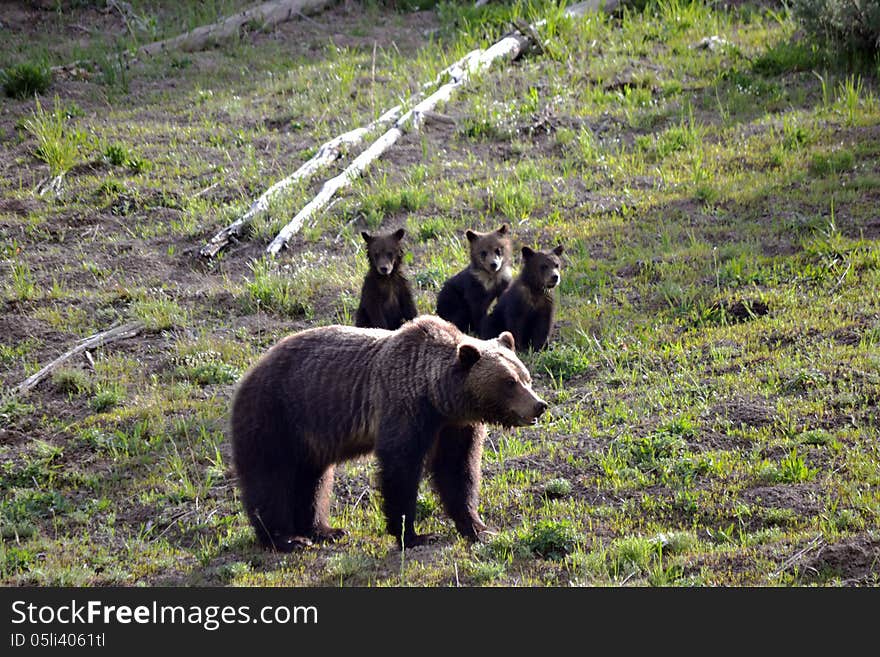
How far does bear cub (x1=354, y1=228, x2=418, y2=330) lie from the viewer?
10.2 meters

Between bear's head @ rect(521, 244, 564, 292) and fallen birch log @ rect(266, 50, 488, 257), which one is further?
fallen birch log @ rect(266, 50, 488, 257)

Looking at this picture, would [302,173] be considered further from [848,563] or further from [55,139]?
[848,563]

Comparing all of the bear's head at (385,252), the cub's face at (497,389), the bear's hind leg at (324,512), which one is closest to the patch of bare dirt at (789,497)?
the cub's face at (497,389)

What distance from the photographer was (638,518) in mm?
7129

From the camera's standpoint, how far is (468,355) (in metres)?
6.73

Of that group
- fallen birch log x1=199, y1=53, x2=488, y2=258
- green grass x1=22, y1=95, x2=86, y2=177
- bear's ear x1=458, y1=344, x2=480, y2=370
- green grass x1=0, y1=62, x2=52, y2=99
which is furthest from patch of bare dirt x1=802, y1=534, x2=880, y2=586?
green grass x1=0, y1=62, x2=52, y2=99

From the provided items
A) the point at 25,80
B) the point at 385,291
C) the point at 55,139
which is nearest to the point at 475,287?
the point at 385,291

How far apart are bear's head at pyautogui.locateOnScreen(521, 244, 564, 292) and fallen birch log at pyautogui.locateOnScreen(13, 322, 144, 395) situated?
3.65 metres

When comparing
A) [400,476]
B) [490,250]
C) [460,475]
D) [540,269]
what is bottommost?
[460,475]

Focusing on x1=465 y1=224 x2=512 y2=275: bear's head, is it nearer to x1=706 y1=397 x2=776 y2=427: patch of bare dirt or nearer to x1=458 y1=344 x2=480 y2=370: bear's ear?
x1=706 y1=397 x2=776 y2=427: patch of bare dirt

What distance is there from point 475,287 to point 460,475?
3.68 meters

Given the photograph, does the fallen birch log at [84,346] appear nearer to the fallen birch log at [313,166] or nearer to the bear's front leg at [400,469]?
the fallen birch log at [313,166]

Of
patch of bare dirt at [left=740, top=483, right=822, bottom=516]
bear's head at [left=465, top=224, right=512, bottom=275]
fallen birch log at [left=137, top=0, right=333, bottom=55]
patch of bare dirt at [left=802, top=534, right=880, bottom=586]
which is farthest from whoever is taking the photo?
fallen birch log at [left=137, top=0, right=333, bottom=55]

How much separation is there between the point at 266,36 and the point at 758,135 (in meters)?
8.28
